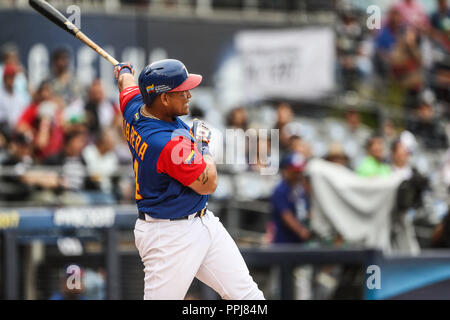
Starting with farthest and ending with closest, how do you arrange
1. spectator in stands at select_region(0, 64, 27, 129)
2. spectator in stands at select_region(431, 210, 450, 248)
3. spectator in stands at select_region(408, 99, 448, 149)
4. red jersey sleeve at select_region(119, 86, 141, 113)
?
spectator in stands at select_region(408, 99, 448, 149)
spectator in stands at select_region(0, 64, 27, 129)
spectator in stands at select_region(431, 210, 450, 248)
red jersey sleeve at select_region(119, 86, 141, 113)

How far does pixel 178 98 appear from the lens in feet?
15.9

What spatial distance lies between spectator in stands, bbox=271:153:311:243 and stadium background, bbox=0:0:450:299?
22 cm

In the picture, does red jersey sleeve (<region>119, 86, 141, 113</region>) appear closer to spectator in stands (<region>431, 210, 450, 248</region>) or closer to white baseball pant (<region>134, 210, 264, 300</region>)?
white baseball pant (<region>134, 210, 264, 300</region>)

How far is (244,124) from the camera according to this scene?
10.2m

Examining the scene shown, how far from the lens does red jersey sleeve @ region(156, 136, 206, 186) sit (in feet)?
15.3

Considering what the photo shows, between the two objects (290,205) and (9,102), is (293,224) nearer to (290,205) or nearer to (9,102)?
(290,205)

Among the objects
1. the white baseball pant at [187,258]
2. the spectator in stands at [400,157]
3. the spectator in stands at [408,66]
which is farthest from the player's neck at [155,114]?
the spectator in stands at [408,66]

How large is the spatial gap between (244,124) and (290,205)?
214cm

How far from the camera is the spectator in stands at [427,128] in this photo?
12.1 m

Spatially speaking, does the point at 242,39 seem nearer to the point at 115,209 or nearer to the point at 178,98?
the point at 115,209

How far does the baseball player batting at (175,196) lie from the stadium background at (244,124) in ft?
8.93

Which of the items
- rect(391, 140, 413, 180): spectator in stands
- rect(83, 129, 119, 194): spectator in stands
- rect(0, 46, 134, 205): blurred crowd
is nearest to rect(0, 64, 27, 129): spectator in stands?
rect(0, 46, 134, 205): blurred crowd

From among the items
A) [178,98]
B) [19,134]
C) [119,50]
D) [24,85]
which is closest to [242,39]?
[119,50]

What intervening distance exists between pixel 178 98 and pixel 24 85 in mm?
5754
